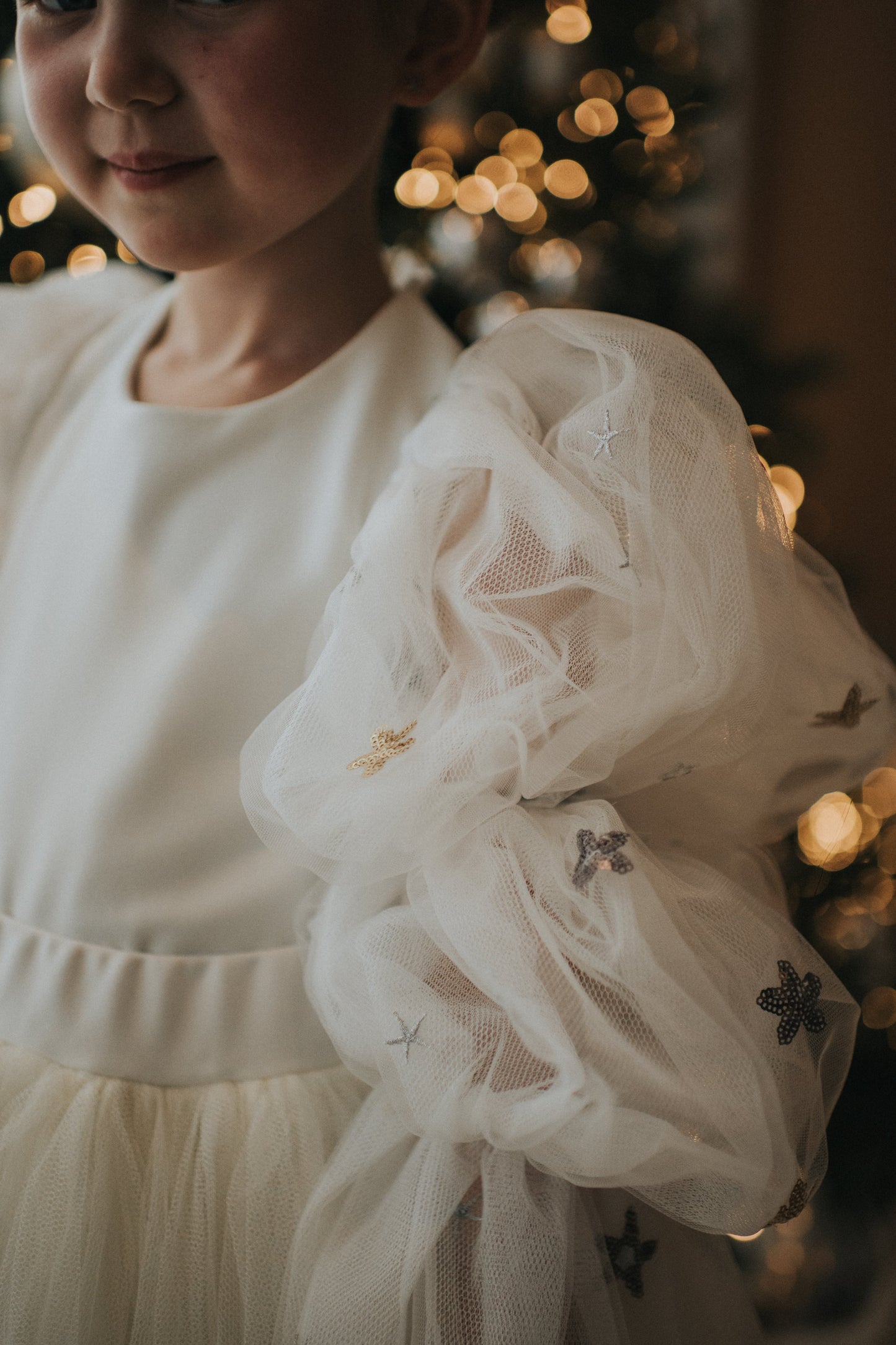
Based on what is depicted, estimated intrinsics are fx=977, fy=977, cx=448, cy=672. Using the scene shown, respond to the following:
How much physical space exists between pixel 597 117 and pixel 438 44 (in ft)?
2.15

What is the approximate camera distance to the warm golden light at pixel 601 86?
1186 mm

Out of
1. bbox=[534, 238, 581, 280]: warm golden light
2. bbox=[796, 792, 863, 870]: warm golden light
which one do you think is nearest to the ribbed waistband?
bbox=[796, 792, 863, 870]: warm golden light

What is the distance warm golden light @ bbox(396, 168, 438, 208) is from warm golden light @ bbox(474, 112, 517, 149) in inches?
3.0

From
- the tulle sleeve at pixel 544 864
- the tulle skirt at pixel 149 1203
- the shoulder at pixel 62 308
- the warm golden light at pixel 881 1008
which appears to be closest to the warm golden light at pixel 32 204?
the shoulder at pixel 62 308

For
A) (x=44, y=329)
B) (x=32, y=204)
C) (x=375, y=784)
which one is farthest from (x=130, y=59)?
(x=32, y=204)

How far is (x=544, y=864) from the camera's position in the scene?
0.47 meters

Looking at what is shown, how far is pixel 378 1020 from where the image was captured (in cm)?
48

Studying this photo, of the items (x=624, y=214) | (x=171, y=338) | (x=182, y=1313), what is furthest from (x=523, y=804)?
(x=624, y=214)

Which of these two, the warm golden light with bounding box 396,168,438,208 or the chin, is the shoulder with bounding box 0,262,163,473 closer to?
the chin

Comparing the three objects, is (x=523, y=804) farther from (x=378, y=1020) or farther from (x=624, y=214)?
(x=624, y=214)

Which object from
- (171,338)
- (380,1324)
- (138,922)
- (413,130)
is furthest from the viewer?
(413,130)

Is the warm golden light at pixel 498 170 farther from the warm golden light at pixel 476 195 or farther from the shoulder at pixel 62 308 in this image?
the shoulder at pixel 62 308

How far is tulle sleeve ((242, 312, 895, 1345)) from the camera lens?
45 cm

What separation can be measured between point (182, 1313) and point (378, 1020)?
0.65ft
